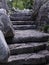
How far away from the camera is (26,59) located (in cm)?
337

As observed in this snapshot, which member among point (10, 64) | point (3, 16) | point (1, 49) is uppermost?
point (3, 16)

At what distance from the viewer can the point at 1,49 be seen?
9.90 feet

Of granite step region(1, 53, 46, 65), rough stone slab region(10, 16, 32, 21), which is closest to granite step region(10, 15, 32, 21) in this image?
rough stone slab region(10, 16, 32, 21)

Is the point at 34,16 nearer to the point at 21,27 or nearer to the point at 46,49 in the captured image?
the point at 21,27

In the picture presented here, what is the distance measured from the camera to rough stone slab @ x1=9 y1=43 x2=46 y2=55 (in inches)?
141

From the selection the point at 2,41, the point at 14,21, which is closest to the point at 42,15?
the point at 14,21

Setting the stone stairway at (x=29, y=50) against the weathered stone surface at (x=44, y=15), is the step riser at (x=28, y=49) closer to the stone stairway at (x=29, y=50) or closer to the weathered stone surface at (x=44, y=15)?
the stone stairway at (x=29, y=50)

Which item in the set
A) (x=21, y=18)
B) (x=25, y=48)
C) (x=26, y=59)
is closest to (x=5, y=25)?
(x=25, y=48)

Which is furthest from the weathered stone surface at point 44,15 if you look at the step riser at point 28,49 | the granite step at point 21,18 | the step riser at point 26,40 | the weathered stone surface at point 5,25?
the weathered stone surface at point 5,25

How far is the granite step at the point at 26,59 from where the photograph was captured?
327 centimetres

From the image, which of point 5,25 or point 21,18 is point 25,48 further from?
point 21,18

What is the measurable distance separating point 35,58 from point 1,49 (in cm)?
76

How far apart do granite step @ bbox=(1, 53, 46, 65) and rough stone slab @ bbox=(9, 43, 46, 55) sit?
115 millimetres

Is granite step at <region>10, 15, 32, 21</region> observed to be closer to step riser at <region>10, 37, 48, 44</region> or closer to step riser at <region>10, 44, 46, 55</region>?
step riser at <region>10, 37, 48, 44</region>
